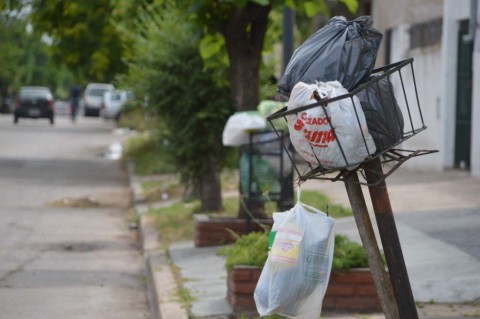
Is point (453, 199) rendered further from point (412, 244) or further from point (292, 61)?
point (292, 61)

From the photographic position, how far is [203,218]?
12055 millimetres

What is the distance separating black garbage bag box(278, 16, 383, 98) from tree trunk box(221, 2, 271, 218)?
19.9 feet

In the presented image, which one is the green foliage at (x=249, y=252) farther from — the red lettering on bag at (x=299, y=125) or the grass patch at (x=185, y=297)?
the red lettering on bag at (x=299, y=125)

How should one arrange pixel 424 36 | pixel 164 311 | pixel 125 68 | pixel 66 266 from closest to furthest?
pixel 164 311 < pixel 66 266 < pixel 424 36 < pixel 125 68

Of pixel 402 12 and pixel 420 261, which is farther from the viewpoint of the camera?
pixel 402 12

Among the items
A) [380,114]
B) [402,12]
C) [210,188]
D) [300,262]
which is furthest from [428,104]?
[380,114]

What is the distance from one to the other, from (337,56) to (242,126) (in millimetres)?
6578

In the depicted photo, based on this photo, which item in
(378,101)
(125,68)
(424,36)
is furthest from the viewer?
(125,68)

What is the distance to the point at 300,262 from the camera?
540cm

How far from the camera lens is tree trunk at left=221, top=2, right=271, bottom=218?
37.7 feet

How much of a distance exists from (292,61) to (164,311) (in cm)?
359

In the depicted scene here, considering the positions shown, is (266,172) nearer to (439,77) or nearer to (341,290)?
(341,290)

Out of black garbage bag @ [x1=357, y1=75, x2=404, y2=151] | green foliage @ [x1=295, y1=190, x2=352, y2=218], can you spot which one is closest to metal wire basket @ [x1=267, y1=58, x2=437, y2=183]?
black garbage bag @ [x1=357, y1=75, x2=404, y2=151]

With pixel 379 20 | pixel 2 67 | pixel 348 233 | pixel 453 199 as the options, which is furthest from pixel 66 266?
pixel 2 67
